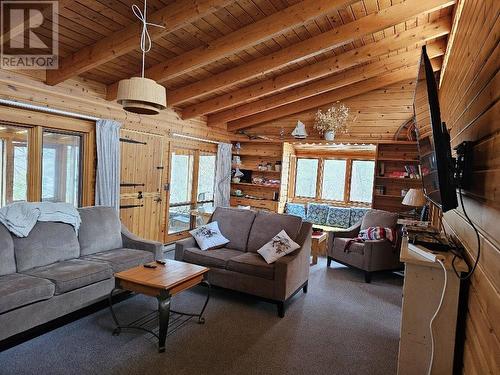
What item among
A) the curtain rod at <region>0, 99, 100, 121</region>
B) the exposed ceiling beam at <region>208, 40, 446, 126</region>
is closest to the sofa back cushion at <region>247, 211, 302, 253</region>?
the curtain rod at <region>0, 99, 100, 121</region>

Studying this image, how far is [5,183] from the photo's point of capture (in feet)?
11.8

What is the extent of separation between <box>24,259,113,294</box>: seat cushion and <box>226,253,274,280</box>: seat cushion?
47.1 inches

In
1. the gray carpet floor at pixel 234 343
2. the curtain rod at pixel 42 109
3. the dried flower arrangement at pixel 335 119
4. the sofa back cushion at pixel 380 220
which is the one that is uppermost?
the dried flower arrangement at pixel 335 119

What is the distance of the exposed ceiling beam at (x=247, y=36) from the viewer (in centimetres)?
313

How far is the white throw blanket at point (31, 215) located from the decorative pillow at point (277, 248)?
77.7 inches

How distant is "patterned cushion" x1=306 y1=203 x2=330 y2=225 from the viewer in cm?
679

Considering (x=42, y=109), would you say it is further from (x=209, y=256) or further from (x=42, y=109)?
(x=209, y=256)

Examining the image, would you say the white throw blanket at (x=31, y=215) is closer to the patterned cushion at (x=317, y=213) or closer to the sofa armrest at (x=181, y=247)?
the sofa armrest at (x=181, y=247)

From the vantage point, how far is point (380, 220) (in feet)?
16.5

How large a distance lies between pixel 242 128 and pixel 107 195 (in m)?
3.70

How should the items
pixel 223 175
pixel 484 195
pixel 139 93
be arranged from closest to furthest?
pixel 484 195, pixel 139 93, pixel 223 175

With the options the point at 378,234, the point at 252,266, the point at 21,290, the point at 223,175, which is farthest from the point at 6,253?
the point at 223,175

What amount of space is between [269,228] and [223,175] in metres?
3.39

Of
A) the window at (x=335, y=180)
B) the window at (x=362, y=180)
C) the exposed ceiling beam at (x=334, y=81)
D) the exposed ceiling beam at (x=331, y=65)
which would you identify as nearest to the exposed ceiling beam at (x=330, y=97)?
the exposed ceiling beam at (x=334, y=81)
